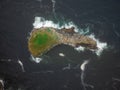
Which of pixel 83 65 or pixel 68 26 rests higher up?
pixel 68 26

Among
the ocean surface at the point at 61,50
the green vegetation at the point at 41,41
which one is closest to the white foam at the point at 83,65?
the ocean surface at the point at 61,50

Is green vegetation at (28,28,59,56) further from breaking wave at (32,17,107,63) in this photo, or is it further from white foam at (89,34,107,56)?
white foam at (89,34,107,56)

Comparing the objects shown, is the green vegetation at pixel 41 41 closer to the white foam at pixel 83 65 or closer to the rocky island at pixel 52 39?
the rocky island at pixel 52 39

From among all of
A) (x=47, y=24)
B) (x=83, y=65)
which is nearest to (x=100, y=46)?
(x=83, y=65)

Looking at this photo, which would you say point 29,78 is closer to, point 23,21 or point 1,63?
point 1,63

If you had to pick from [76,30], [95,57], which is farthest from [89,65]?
[76,30]

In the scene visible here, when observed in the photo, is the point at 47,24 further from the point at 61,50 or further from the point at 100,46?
the point at 100,46
